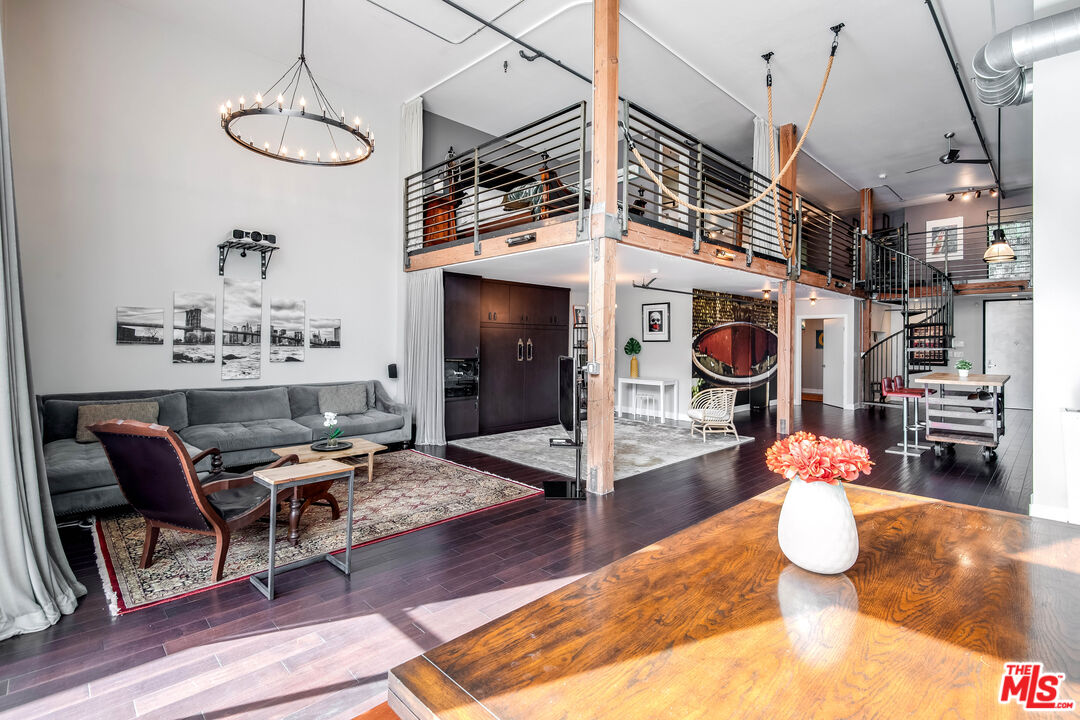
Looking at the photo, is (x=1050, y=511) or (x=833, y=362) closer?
(x=1050, y=511)

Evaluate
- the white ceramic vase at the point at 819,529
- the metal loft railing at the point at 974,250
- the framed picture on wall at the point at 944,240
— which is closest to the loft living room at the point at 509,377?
the white ceramic vase at the point at 819,529

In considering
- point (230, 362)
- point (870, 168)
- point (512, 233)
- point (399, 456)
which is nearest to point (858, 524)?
point (512, 233)

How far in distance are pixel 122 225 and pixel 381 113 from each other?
11.8ft

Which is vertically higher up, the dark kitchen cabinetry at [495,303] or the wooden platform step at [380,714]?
the dark kitchen cabinetry at [495,303]

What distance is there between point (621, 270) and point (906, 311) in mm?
5919

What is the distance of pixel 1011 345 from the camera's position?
36.4ft

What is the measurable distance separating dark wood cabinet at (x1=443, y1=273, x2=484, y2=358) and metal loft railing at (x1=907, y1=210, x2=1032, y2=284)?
9.68 m

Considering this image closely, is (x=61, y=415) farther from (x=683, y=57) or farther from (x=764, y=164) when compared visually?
(x=764, y=164)

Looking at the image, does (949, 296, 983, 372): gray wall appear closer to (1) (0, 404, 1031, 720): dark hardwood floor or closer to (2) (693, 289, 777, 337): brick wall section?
(2) (693, 289, 777, 337): brick wall section

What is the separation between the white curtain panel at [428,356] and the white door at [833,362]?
8845 mm

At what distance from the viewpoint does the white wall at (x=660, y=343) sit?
9203mm

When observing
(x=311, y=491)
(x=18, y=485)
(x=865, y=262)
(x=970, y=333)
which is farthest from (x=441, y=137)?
(x=970, y=333)

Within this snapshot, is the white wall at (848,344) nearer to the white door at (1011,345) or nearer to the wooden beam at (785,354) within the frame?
the wooden beam at (785,354)

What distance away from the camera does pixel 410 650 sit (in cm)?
234
